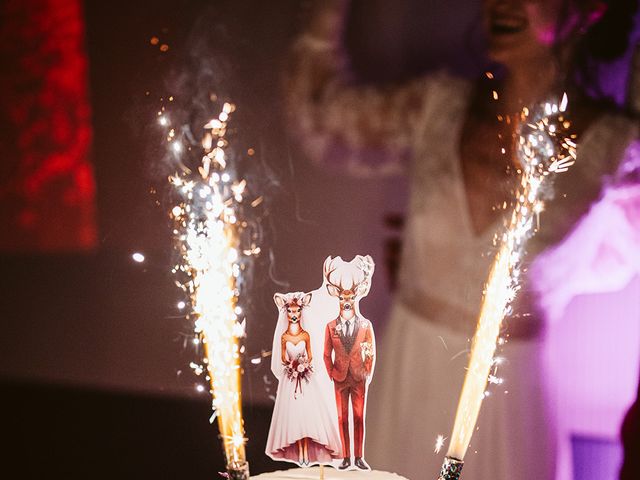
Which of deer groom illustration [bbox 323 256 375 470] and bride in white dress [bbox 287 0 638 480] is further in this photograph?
bride in white dress [bbox 287 0 638 480]

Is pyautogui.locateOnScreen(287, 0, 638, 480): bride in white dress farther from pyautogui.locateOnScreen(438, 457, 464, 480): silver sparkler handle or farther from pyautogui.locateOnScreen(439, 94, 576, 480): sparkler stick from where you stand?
pyautogui.locateOnScreen(438, 457, 464, 480): silver sparkler handle

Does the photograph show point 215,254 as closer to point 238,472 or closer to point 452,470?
point 238,472

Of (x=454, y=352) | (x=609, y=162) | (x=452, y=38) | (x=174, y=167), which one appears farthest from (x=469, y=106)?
(x=174, y=167)

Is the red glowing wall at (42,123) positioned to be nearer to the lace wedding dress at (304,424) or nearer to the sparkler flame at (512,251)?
the lace wedding dress at (304,424)

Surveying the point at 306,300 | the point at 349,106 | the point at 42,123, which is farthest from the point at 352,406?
the point at 42,123

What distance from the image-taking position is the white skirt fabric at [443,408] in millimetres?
2721

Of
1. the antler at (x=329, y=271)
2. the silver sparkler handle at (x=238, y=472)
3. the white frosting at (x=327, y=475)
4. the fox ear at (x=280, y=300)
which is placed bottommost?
the white frosting at (x=327, y=475)

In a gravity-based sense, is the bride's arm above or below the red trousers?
above

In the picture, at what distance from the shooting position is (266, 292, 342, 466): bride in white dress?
7.39ft

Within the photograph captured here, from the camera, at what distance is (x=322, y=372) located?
2.29m

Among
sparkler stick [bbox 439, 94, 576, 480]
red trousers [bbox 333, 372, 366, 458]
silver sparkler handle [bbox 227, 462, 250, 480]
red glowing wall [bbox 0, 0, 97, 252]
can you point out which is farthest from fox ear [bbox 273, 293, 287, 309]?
red glowing wall [bbox 0, 0, 97, 252]

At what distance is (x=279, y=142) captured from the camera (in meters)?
2.72

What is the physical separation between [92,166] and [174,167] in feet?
1.17

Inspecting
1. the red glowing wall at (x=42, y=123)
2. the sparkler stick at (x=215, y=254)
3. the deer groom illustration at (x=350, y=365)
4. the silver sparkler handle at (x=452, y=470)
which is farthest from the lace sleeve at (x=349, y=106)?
the silver sparkler handle at (x=452, y=470)
